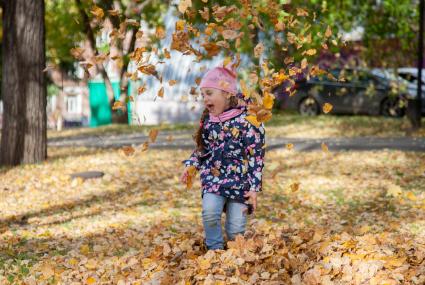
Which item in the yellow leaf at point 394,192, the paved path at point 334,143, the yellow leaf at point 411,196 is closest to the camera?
the yellow leaf at point 411,196

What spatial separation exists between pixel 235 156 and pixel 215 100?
47 cm

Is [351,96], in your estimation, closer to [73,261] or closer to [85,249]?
[85,249]

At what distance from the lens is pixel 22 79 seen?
11172mm

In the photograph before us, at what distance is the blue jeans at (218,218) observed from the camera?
5.32 metres

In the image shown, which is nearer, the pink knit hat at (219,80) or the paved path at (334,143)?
the pink knit hat at (219,80)

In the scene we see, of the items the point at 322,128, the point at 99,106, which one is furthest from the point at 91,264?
the point at 99,106

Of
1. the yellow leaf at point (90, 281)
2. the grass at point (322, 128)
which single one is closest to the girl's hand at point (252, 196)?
the yellow leaf at point (90, 281)

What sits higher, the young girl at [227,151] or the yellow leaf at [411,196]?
the young girl at [227,151]

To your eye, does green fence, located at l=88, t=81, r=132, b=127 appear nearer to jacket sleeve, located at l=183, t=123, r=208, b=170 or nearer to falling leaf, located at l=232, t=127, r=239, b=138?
jacket sleeve, located at l=183, t=123, r=208, b=170

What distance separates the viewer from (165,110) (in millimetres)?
36688

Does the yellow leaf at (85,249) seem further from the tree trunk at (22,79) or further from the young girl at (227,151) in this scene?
the tree trunk at (22,79)

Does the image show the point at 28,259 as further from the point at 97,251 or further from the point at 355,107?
the point at 355,107

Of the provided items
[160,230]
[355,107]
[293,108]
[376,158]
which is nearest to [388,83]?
[355,107]

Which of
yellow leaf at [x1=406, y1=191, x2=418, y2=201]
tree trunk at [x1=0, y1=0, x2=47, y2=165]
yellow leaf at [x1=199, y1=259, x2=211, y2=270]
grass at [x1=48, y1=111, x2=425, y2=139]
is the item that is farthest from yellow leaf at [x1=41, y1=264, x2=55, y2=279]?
grass at [x1=48, y1=111, x2=425, y2=139]
